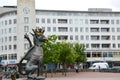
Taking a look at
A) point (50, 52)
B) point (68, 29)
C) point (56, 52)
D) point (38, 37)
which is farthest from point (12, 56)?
point (38, 37)

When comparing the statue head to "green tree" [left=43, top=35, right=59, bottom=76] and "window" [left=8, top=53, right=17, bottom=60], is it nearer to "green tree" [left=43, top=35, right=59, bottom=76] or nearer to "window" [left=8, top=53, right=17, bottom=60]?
"green tree" [left=43, top=35, right=59, bottom=76]

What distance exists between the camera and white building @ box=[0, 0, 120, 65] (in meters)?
108

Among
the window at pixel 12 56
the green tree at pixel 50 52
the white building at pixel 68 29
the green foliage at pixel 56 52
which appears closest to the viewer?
the green tree at pixel 50 52

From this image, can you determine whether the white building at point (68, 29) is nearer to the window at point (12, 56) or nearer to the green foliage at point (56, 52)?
the window at point (12, 56)

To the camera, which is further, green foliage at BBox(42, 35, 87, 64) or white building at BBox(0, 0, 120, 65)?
white building at BBox(0, 0, 120, 65)

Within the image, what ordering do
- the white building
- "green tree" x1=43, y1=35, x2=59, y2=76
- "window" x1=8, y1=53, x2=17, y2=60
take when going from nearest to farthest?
"green tree" x1=43, y1=35, x2=59, y2=76 < the white building < "window" x1=8, y1=53, x2=17, y2=60

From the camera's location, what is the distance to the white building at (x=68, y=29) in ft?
356

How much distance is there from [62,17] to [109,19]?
570 inches

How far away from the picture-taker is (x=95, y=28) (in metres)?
117

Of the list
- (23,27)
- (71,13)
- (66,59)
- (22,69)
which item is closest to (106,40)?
(71,13)

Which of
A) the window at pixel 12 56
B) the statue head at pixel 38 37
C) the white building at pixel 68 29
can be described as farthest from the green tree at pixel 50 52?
the window at pixel 12 56

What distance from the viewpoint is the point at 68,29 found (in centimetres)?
11456

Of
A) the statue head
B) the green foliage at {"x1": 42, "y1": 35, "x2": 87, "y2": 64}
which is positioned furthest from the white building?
the statue head

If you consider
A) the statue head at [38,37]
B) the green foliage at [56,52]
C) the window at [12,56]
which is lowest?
the window at [12,56]
